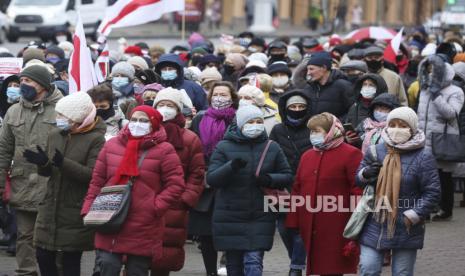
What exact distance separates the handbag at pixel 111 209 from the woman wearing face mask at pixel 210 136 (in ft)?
6.10

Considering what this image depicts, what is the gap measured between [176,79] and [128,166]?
463cm

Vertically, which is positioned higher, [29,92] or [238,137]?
[29,92]

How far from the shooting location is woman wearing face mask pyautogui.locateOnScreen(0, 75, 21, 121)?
533 inches

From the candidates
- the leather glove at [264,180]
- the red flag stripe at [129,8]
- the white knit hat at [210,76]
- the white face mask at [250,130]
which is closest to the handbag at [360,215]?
the leather glove at [264,180]

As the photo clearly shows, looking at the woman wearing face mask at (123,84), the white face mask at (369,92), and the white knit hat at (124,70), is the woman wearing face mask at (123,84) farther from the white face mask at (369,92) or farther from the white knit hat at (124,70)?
the white face mask at (369,92)

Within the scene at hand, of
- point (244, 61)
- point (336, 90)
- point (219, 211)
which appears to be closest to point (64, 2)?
point (244, 61)

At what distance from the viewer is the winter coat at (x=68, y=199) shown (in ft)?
35.9

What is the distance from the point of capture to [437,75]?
1527 centimetres

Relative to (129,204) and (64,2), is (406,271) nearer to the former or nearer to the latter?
(129,204)

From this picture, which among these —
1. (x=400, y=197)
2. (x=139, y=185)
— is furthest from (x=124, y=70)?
(x=400, y=197)

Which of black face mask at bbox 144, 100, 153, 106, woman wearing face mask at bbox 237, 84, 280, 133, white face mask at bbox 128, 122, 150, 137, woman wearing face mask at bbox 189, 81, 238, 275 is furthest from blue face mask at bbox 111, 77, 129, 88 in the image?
white face mask at bbox 128, 122, 150, 137

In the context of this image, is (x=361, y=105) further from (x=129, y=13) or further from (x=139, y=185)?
(x=129, y=13)

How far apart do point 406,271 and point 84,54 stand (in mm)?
4439

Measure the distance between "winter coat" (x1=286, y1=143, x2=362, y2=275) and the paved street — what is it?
1699mm
